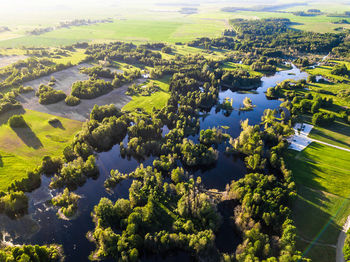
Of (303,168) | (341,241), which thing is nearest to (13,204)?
(341,241)

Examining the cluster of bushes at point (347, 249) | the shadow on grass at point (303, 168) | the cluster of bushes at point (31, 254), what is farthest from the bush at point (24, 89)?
the cluster of bushes at point (347, 249)

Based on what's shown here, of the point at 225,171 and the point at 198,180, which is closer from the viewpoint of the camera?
the point at 198,180

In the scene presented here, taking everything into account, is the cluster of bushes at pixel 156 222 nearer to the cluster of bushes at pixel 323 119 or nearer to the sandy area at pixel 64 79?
the cluster of bushes at pixel 323 119

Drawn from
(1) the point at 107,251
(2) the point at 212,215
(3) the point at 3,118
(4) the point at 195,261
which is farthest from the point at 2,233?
(3) the point at 3,118

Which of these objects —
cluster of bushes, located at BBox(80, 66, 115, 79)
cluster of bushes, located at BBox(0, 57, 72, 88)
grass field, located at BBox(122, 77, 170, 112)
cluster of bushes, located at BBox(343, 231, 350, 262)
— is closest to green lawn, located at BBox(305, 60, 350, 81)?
grass field, located at BBox(122, 77, 170, 112)

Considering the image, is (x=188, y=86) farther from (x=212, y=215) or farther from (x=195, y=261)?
(x=195, y=261)

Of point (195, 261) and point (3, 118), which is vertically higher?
point (3, 118)

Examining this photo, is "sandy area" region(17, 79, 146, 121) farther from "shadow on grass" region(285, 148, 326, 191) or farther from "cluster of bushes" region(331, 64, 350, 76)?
"cluster of bushes" region(331, 64, 350, 76)

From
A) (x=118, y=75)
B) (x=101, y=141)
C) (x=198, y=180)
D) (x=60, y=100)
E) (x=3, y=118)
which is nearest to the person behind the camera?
(x=198, y=180)
